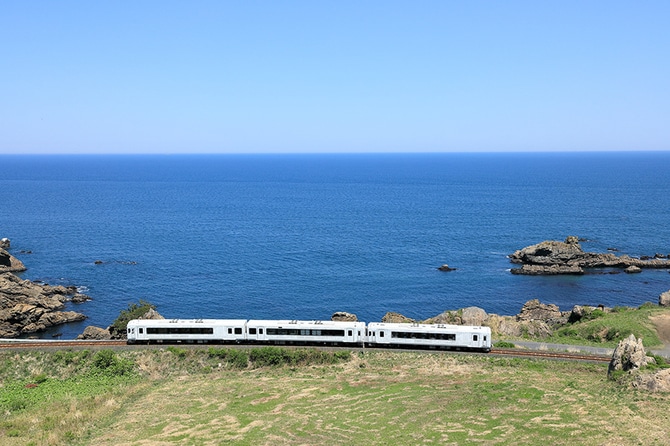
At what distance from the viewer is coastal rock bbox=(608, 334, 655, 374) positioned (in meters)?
44.1

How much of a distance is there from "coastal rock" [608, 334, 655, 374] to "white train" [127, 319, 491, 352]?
10699 mm

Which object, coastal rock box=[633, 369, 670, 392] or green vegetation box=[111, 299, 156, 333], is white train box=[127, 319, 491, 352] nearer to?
green vegetation box=[111, 299, 156, 333]

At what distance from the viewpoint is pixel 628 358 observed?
44250mm

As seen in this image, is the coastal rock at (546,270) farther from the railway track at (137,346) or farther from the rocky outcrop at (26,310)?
the rocky outcrop at (26,310)

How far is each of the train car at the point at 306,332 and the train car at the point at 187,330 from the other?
4.70ft

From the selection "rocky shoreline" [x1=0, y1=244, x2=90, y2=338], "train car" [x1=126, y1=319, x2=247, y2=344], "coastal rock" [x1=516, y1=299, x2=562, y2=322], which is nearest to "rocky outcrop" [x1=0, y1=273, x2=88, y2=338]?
"rocky shoreline" [x1=0, y1=244, x2=90, y2=338]

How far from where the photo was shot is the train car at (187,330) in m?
53.8

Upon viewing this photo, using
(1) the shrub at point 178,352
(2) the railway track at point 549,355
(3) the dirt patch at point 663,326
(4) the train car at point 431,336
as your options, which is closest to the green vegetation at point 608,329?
(3) the dirt patch at point 663,326

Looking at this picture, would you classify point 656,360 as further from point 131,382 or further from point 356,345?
point 131,382

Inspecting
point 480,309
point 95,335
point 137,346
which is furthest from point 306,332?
point 95,335

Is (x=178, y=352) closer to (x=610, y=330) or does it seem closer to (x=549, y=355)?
(x=549, y=355)

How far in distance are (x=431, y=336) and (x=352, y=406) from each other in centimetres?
1437

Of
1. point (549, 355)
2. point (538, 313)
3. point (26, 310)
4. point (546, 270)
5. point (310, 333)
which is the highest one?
point (310, 333)

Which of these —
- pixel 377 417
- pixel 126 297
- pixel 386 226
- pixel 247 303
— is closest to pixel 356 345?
pixel 377 417
